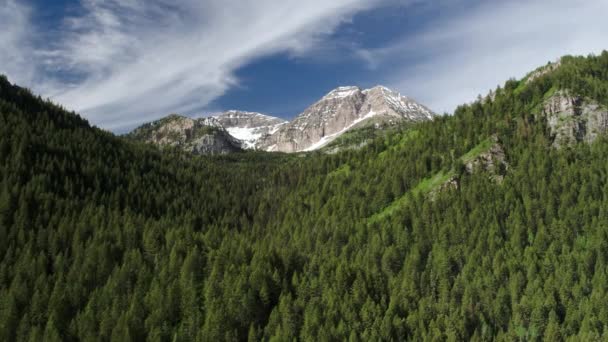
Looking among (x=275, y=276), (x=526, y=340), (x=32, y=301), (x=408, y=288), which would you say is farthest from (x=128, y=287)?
(x=526, y=340)

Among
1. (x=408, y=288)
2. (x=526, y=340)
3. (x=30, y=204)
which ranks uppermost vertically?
(x=30, y=204)

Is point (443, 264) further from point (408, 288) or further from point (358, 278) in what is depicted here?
point (358, 278)

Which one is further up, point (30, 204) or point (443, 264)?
point (30, 204)

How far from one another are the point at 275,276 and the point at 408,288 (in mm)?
43691

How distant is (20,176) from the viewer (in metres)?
199

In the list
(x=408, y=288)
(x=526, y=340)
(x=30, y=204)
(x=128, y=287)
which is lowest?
(x=526, y=340)

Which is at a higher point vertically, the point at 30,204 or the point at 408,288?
the point at 30,204

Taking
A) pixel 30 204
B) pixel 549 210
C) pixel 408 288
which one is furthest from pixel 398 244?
pixel 30 204

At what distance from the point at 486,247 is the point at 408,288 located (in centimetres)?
3951

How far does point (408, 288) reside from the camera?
153125 millimetres

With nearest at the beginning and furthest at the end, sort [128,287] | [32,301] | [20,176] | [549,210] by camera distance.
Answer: [32,301], [128,287], [549,210], [20,176]

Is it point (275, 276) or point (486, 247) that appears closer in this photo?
point (275, 276)

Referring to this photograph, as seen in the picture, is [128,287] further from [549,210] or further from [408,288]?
[549,210]

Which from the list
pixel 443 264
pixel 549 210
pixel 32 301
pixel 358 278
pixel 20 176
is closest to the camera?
pixel 32 301
